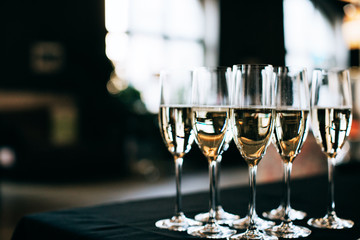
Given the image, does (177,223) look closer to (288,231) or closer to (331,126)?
(288,231)

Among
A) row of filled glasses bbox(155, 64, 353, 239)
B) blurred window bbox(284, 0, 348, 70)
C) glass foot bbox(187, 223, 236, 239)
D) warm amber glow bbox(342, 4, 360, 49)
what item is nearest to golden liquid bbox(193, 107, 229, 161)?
row of filled glasses bbox(155, 64, 353, 239)

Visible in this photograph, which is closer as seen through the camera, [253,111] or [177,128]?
[253,111]

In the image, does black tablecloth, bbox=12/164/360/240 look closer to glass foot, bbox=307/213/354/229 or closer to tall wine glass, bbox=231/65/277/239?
glass foot, bbox=307/213/354/229

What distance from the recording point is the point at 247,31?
9.85m

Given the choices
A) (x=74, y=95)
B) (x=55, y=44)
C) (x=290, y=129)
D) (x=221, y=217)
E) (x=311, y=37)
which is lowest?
(x=221, y=217)

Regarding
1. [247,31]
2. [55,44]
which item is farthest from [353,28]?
[55,44]

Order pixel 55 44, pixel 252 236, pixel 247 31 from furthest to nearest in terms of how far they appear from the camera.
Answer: pixel 247 31 < pixel 55 44 < pixel 252 236

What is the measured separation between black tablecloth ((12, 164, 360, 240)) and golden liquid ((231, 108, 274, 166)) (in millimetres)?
162

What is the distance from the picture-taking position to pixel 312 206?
954 mm

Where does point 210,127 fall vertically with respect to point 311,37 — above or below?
below

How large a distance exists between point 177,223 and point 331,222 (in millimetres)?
267

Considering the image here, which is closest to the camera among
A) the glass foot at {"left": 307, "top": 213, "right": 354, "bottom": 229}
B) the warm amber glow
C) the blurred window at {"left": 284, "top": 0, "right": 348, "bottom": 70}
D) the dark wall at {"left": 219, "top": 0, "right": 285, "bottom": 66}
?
the glass foot at {"left": 307, "top": 213, "right": 354, "bottom": 229}

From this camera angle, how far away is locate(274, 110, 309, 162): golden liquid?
28.5 inches

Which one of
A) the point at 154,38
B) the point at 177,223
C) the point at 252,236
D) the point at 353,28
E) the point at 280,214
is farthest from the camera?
the point at 154,38
